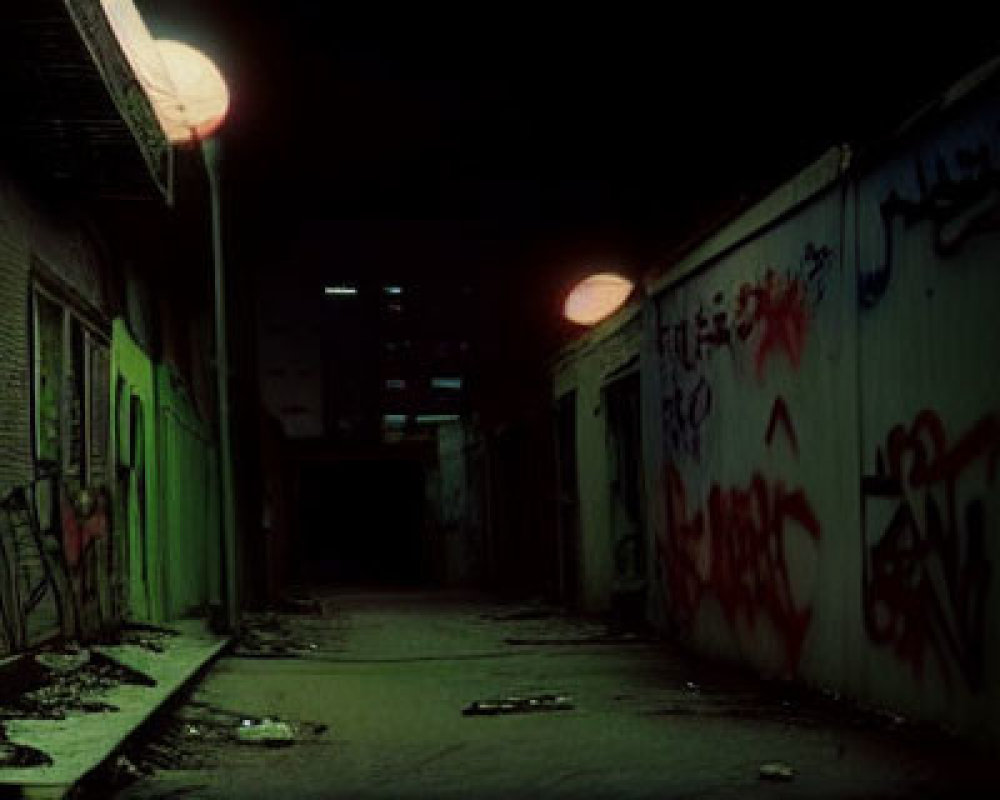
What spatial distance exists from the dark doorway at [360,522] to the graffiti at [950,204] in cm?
3577

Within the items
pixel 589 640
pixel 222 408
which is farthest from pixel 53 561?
pixel 589 640

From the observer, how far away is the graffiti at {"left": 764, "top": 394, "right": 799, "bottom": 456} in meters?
8.52

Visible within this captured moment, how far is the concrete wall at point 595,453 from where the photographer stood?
14727mm

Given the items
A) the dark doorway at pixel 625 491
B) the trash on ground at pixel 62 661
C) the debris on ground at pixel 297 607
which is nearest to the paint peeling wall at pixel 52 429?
the trash on ground at pixel 62 661

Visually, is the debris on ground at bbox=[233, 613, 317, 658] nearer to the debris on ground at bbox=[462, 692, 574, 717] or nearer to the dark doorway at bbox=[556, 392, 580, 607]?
the dark doorway at bbox=[556, 392, 580, 607]

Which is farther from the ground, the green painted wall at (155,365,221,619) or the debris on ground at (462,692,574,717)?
the green painted wall at (155,365,221,619)

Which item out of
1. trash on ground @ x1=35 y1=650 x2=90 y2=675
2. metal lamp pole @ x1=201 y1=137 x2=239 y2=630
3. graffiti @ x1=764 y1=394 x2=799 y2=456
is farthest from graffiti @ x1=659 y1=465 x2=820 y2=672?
trash on ground @ x1=35 y1=650 x2=90 y2=675

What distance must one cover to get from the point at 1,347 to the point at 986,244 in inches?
208

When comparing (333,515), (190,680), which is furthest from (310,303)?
(190,680)

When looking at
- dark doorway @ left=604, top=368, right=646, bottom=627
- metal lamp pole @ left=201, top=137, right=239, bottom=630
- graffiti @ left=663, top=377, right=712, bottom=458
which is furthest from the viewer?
dark doorway @ left=604, top=368, right=646, bottom=627

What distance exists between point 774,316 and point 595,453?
6811 millimetres

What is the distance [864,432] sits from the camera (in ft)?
23.9

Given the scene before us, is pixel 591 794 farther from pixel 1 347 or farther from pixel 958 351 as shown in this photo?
pixel 1 347

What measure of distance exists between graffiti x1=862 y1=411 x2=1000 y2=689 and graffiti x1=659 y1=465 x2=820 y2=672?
3.49 feet
